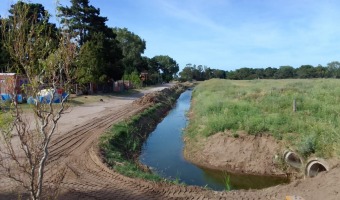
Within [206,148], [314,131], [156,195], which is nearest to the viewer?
[156,195]

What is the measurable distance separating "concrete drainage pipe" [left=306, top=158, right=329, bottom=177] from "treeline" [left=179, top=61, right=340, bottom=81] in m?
109

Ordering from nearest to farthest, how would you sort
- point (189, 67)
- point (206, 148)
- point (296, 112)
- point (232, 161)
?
1. point (232, 161)
2. point (206, 148)
3. point (296, 112)
4. point (189, 67)

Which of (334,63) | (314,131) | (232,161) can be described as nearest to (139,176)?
(232,161)

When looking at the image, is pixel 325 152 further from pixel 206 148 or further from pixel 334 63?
pixel 334 63

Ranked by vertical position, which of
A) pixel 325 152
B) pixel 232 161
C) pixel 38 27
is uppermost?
pixel 38 27

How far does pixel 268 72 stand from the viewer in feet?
445

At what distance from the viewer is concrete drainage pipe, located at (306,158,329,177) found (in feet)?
39.4

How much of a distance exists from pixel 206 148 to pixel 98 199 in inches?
349

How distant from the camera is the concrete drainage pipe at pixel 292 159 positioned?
13794mm

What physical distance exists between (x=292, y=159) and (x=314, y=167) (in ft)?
5.67

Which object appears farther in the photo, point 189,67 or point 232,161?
point 189,67

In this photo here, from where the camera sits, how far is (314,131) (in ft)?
46.9

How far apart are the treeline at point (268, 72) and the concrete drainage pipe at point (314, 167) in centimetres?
10927

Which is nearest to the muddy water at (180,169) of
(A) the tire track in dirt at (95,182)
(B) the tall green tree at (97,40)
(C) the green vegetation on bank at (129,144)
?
(C) the green vegetation on bank at (129,144)
